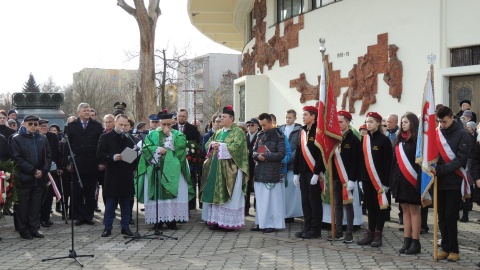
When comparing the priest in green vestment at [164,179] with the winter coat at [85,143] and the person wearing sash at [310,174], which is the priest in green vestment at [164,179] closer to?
the winter coat at [85,143]

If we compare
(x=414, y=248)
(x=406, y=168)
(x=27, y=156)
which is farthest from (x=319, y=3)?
(x=414, y=248)

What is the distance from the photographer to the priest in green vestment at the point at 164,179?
1184 cm

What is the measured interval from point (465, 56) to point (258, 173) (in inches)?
292

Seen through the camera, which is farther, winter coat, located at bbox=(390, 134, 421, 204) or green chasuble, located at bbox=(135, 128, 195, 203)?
green chasuble, located at bbox=(135, 128, 195, 203)

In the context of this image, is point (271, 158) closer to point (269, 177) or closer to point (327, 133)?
point (269, 177)

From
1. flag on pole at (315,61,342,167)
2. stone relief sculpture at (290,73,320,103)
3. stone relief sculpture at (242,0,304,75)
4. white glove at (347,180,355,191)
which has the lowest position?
white glove at (347,180,355,191)

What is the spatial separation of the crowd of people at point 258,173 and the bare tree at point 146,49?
8946 mm

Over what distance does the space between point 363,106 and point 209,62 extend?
83.4 metres

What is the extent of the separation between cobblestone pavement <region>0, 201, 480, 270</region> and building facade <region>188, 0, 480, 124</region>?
278 centimetres

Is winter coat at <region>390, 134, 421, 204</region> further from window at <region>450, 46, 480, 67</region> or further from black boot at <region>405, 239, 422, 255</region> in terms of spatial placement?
window at <region>450, 46, 480, 67</region>

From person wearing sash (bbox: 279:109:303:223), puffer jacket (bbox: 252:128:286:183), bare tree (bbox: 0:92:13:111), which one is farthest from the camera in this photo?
bare tree (bbox: 0:92:13:111)

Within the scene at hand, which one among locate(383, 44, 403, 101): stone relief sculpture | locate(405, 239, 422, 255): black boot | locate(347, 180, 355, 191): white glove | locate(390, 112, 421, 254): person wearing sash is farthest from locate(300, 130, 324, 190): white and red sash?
locate(383, 44, 403, 101): stone relief sculpture

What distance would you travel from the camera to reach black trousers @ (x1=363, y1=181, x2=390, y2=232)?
9.95 metres

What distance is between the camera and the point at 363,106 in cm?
1892
